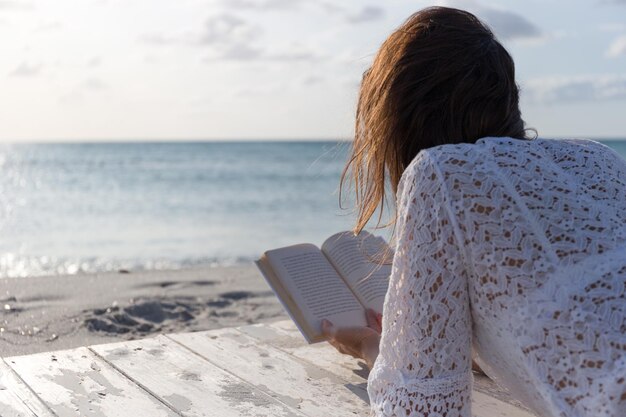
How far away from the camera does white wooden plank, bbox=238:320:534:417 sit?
2.18 meters

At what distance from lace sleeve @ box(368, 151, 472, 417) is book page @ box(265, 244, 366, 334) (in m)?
1.04

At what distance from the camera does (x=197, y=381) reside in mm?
2316

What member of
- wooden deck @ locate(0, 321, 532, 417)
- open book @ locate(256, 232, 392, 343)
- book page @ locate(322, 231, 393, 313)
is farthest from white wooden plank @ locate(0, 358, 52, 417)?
book page @ locate(322, 231, 393, 313)

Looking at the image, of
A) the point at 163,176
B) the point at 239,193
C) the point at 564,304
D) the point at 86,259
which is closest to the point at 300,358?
the point at 564,304

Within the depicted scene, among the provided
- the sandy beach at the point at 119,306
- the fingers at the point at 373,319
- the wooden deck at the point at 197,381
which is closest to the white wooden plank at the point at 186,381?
the wooden deck at the point at 197,381

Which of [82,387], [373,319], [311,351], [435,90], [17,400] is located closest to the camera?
[435,90]

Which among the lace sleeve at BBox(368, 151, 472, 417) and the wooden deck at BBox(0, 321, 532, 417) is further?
the wooden deck at BBox(0, 321, 532, 417)

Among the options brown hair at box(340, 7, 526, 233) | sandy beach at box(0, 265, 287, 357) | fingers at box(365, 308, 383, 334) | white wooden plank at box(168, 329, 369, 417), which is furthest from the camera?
sandy beach at box(0, 265, 287, 357)

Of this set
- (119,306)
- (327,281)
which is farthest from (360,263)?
(119,306)

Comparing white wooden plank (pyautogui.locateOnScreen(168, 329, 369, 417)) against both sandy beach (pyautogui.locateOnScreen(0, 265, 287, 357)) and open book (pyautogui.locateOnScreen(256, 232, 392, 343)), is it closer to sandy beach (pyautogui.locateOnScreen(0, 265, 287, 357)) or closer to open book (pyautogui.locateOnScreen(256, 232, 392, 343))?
open book (pyautogui.locateOnScreen(256, 232, 392, 343))

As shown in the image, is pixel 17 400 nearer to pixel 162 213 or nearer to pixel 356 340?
pixel 356 340

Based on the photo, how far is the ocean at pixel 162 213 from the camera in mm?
8500

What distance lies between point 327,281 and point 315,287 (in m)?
0.07

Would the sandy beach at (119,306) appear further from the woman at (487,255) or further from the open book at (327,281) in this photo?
the woman at (487,255)
